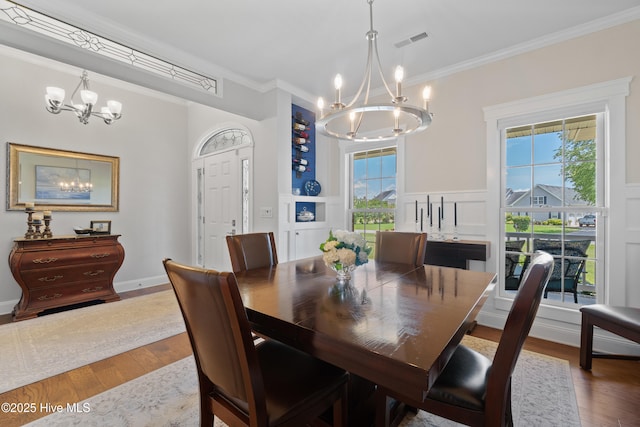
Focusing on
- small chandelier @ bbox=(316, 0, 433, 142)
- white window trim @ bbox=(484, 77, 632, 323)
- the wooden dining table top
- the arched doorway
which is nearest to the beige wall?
white window trim @ bbox=(484, 77, 632, 323)

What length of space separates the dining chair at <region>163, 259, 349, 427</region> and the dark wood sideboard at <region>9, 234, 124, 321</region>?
→ 3.28 meters

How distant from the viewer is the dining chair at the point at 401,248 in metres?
2.39

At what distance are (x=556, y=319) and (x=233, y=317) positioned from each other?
3.13 metres

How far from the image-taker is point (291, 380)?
1.18m

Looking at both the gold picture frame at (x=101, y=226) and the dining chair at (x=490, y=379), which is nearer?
the dining chair at (x=490, y=379)

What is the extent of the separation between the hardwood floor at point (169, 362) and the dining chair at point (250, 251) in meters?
0.99

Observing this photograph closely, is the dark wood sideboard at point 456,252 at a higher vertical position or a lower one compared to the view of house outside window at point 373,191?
lower

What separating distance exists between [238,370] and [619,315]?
2.55 metres

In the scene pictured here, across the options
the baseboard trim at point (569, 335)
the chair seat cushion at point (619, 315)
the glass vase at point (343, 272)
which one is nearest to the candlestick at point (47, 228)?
the glass vase at point (343, 272)

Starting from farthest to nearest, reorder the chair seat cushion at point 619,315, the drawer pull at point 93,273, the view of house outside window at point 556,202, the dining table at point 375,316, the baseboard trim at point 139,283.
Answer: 1. the baseboard trim at point 139,283
2. the drawer pull at point 93,273
3. the view of house outside window at point 556,202
4. the chair seat cushion at point 619,315
5. the dining table at point 375,316

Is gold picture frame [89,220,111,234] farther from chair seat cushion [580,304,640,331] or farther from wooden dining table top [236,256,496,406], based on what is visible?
chair seat cushion [580,304,640,331]

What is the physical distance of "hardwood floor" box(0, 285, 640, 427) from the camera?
1677 mm

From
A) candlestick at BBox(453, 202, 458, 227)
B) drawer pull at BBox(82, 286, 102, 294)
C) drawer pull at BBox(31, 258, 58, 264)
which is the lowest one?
drawer pull at BBox(82, 286, 102, 294)

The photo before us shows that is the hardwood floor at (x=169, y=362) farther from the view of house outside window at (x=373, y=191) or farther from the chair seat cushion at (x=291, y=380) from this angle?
the view of house outside window at (x=373, y=191)
